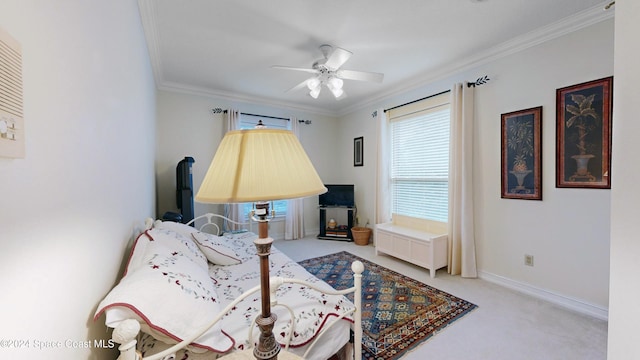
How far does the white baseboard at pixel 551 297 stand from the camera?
2186mm

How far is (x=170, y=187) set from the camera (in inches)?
152

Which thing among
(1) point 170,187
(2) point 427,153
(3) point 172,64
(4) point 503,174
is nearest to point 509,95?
(4) point 503,174

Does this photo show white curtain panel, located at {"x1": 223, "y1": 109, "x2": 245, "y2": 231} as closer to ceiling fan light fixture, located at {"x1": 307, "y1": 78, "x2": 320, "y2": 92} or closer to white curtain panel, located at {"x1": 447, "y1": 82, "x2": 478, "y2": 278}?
ceiling fan light fixture, located at {"x1": 307, "y1": 78, "x2": 320, "y2": 92}

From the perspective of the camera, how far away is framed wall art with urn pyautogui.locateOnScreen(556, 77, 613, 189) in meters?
2.12

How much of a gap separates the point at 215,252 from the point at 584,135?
3390mm

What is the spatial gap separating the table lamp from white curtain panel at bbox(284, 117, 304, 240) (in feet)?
13.0

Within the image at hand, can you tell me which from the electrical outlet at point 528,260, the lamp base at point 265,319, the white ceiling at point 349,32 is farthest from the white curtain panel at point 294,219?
the lamp base at point 265,319

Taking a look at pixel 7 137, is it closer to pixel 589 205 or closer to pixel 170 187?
pixel 589 205

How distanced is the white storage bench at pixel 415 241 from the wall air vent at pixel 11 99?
335 cm

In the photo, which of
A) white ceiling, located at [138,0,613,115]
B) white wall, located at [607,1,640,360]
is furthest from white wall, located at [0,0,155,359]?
white wall, located at [607,1,640,360]

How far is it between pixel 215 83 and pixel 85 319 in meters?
3.65

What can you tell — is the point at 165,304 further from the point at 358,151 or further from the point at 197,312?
the point at 358,151

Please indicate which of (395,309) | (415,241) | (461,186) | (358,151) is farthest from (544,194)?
(358,151)

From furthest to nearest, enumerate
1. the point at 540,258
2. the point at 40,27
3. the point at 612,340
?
the point at 540,258 → the point at 612,340 → the point at 40,27
